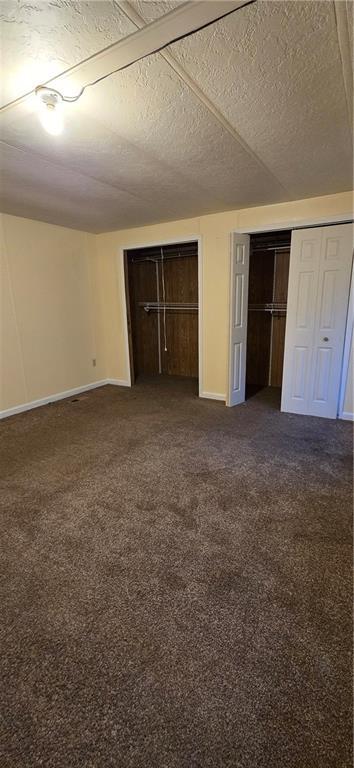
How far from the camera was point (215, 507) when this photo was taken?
223 cm

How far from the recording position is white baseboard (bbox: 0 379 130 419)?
408 centimetres

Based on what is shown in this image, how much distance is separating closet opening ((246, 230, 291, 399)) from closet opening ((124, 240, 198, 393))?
976mm

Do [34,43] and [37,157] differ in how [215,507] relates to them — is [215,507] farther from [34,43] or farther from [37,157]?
[37,157]

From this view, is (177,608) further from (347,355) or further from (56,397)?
(56,397)

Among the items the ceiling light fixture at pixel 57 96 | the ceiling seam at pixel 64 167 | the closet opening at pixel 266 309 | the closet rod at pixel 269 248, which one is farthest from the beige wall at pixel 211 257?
the ceiling light fixture at pixel 57 96

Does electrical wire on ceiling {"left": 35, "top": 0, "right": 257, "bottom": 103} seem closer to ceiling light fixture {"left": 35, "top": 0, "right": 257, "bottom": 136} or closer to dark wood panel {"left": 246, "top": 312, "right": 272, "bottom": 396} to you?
ceiling light fixture {"left": 35, "top": 0, "right": 257, "bottom": 136}

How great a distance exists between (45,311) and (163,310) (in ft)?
Result: 7.01

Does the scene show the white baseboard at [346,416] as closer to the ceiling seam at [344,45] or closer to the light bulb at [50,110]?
the ceiling seam at [344,45]

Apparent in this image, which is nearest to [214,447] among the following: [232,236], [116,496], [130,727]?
[116,496]

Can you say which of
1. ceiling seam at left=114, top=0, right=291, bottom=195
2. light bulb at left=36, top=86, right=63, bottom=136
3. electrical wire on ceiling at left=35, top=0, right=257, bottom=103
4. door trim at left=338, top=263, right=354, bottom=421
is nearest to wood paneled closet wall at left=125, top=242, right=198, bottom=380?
door trim at left=338, top=263, right=354, bottom=421

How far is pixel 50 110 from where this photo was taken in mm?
1663

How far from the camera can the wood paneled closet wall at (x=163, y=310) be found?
17.7 ft

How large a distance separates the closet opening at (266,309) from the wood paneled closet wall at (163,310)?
1008mm

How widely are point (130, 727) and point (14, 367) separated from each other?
3.76 metres
